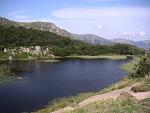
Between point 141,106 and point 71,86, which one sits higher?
point 141,106

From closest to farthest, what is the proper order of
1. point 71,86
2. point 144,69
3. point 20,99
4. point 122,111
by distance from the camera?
point 122,111 → point 144,69 → point 20,99 → point 71,86

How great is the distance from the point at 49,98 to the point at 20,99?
19.6 feet

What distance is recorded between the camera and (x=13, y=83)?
81375 mm

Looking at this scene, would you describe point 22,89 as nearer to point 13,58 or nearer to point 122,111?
point 122,111

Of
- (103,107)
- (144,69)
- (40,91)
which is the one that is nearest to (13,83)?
(40,91)

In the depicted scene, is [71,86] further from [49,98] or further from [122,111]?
[122,111]

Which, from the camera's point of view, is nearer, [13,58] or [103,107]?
[103,107]

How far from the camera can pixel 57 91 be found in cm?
6800

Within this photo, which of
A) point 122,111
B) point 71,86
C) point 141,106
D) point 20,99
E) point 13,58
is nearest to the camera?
point 122,111

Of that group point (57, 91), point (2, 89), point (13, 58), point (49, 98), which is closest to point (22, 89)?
point (2, 89)

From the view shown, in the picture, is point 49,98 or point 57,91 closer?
point 49,98

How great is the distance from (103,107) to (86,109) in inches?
61.1

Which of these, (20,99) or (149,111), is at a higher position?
(149,111)

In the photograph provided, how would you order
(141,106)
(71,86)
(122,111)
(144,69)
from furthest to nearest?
(71,86) → (144,69) → (141,106) → (122,111)
